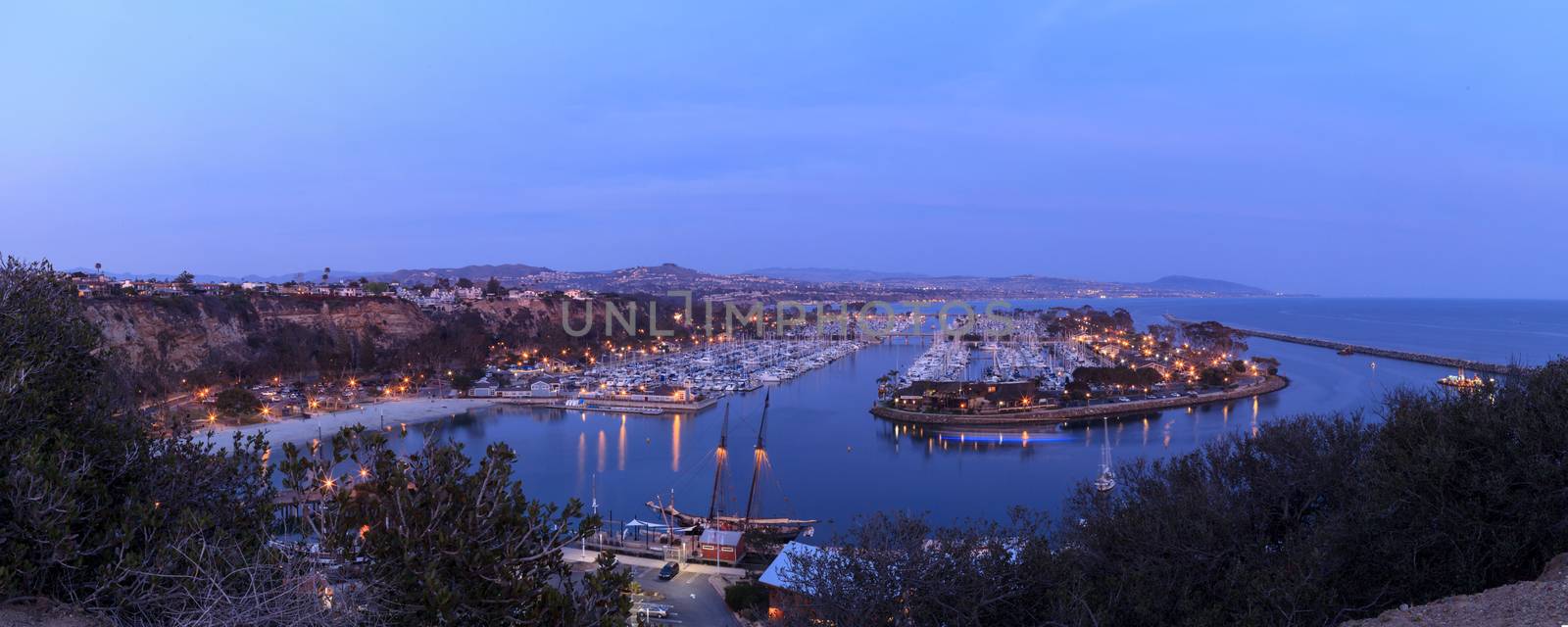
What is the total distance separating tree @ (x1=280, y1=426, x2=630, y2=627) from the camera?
2.11 m

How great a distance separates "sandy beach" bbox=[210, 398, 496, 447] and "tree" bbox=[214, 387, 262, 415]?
1.13 feet

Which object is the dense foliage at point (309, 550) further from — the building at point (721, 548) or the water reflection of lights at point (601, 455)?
the water reflection of lights at point (601, 455)

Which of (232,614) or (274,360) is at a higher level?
(232,614)

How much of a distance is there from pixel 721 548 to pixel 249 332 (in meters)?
20.5

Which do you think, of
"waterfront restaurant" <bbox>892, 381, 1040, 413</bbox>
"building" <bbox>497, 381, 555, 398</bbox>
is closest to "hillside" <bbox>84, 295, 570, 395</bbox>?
"building" <bbox>497, 381, 555, 398</bbox>

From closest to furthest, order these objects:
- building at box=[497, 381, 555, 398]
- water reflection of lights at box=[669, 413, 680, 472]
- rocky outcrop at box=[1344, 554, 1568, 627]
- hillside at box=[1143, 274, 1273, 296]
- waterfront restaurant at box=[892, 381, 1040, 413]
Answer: rocky outcrop at box=[1344, 554, 1568, 627] → water reflection of lights at box=[669, 413, 680, 472] → waterfront restaurant at box=[892, 381, 1040, 413] → building at box=[497, 381, 555, 398] → hillside at box=[1143, 274, 1273, 296]

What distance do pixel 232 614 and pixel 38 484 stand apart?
2.16 ft

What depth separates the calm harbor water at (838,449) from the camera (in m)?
12.7

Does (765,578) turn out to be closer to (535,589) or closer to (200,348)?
(535,589)

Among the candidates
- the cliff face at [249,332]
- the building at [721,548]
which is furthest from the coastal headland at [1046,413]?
the cliff face at [249,332]

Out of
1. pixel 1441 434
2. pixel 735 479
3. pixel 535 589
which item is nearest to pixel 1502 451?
→ pixel 1441 434

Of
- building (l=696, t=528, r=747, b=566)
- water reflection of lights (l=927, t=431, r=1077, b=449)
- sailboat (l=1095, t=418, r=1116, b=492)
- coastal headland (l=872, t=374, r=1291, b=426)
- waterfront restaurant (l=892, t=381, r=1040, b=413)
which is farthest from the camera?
waterfront restaurant (l=892, t=381, r=1040, b=413)

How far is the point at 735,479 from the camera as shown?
14.0m

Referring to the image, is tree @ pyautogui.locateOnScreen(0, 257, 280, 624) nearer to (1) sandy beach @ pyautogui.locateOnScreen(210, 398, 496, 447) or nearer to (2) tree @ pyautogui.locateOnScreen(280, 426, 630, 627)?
(2) tree @ pyautogui.locateOnScreen(280, 426, 630, 627)
